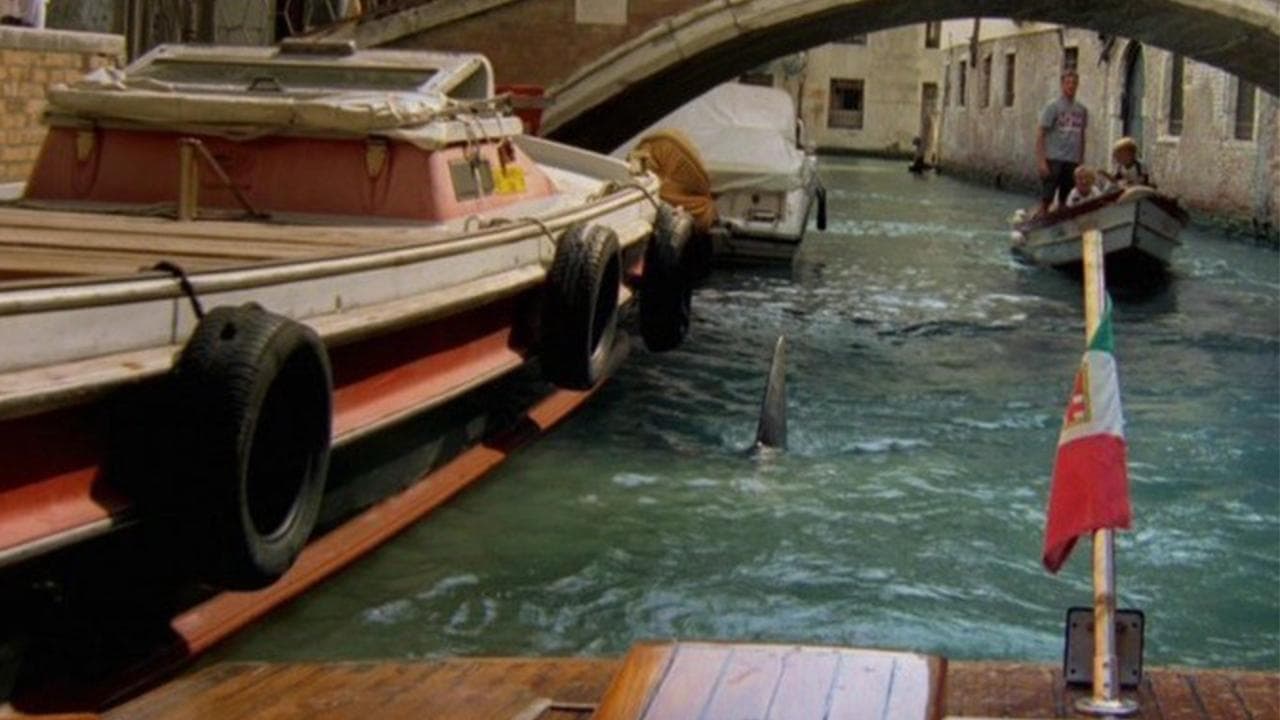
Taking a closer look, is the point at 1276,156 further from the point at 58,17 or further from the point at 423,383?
the point at 423,383

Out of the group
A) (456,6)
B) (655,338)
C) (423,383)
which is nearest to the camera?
(423,383)

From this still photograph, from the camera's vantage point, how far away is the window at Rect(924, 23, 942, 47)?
4056 cm

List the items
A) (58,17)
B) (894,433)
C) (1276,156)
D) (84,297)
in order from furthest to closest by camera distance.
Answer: (1276,156) < (58,17) < (894,433) < (84,297)

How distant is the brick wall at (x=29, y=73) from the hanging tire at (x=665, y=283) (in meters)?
2.77

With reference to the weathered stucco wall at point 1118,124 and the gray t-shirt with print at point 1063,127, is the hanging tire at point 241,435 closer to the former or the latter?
the gray t-shirt with print at point 1063,127

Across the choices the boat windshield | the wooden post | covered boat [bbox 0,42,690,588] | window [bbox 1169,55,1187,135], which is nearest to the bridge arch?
covered boat [bbox 0,42,690,588]

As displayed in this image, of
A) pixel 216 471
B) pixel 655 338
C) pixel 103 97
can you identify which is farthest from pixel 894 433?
pixel 216 471

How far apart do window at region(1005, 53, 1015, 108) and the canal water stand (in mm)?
19552

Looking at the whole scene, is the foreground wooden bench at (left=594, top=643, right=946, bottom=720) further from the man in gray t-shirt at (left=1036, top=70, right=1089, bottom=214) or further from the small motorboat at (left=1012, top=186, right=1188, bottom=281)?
the man in gray t-shirt at (left=1036, top=70, right=1089, bottom=214)

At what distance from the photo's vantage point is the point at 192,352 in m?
4.17

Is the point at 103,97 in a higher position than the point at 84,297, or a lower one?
higher

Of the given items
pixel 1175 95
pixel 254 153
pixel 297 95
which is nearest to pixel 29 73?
pixel 297 95

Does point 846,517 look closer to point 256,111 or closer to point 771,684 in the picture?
point 256,111

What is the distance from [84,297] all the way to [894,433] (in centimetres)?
476
